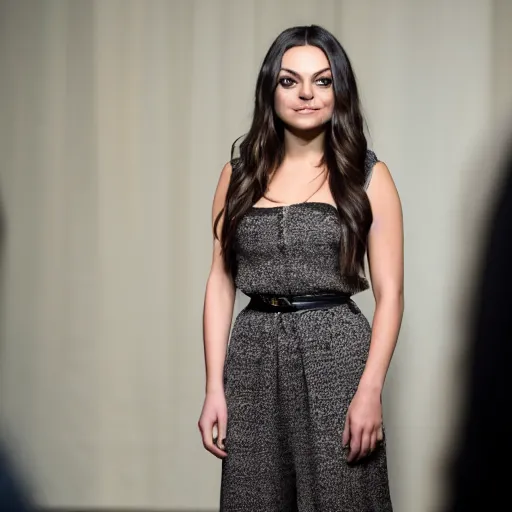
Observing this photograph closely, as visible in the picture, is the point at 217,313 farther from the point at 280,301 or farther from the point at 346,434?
the point at 346,434

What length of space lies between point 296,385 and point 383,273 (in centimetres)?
26

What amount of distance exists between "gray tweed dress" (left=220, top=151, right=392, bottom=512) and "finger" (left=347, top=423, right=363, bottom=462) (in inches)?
0.8

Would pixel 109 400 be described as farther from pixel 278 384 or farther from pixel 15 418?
pixel 278 384

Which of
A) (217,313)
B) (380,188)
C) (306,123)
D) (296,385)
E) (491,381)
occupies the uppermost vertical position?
(306,123)

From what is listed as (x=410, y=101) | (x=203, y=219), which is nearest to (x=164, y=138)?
(x=203, y=219)

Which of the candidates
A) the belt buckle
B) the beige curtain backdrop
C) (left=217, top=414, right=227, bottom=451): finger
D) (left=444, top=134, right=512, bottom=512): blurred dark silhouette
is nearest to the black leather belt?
the belt buckle

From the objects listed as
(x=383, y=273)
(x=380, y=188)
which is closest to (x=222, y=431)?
(x=383, y=273)

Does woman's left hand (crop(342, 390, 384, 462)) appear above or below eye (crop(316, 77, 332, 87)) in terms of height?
below

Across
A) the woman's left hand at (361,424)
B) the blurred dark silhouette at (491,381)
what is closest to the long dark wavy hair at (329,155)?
the woman's left hand at (361,424)

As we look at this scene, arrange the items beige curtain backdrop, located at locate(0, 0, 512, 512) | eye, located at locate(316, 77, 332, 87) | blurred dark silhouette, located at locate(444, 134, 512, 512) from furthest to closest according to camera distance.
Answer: beige curtain backdrop, located at locate(0, 0, 512, 512) < blurred dark silhouette, located at locate(444, 134, 512, 512) < eye, located at locate(316, 77, 332, 87)

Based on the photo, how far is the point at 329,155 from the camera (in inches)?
71.6

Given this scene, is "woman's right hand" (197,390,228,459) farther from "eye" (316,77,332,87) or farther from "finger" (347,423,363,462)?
"eye" (316,77,332,87)

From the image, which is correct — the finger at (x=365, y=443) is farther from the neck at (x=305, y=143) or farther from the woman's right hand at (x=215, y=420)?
the neck at (x=305, y=143)

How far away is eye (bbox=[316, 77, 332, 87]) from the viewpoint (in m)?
1.78
